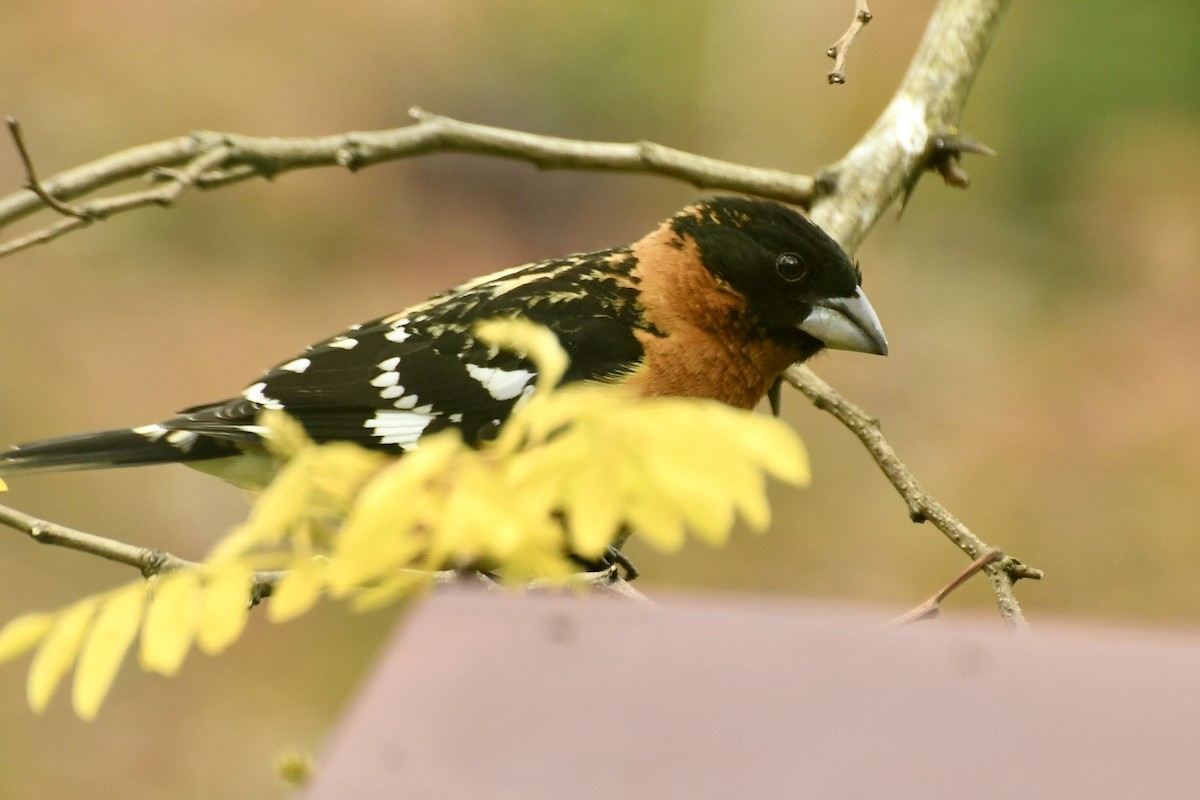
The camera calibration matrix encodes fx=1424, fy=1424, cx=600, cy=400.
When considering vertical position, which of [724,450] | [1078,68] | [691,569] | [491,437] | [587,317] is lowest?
[724,450]

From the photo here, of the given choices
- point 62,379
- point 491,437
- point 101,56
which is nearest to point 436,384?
point 491,437

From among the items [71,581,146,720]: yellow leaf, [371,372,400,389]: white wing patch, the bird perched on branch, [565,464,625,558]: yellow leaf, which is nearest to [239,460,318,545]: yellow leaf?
[71,581,146,720]: yellow leaf

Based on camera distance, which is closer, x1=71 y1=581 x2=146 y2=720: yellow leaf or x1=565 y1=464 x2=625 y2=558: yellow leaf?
x1=565 y1=464 x2=625 y2=558: yellow leaf

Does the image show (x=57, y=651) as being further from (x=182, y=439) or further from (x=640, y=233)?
(x=640, y=233)

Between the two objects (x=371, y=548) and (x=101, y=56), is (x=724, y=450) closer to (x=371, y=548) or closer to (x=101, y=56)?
(x=371, y=548)

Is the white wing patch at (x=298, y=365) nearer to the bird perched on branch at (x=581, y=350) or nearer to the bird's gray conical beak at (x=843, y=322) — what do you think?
the bird perched on branch at (x=581, y=350)

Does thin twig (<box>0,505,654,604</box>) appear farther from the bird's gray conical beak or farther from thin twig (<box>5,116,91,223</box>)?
the bird's gray conical beak
